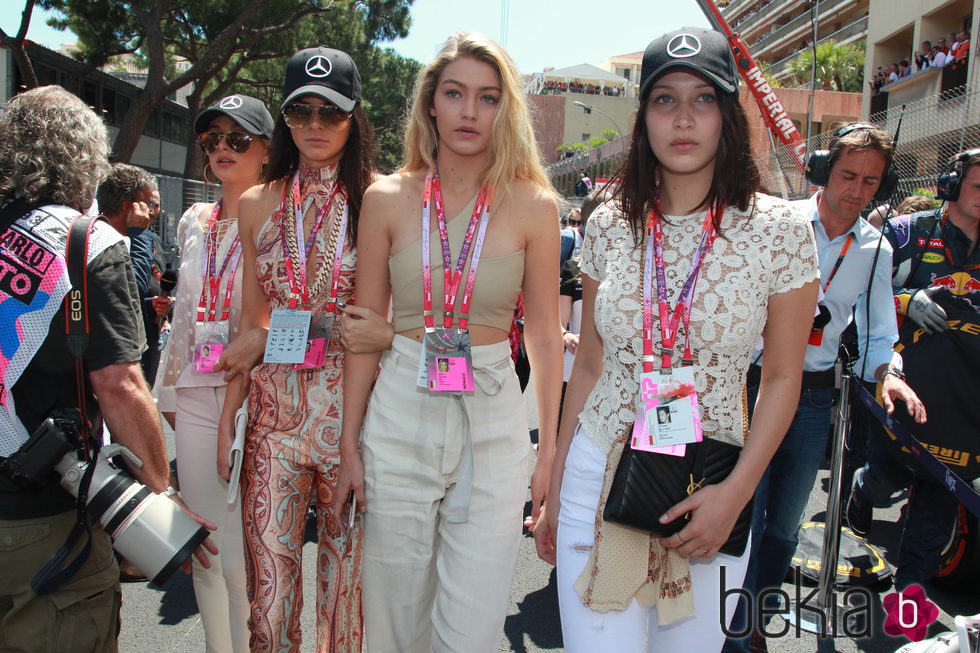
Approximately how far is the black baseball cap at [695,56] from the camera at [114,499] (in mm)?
1825

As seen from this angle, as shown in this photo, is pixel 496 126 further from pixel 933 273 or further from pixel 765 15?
pixel 765 15

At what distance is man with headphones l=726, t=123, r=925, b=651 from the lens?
3.43 meters

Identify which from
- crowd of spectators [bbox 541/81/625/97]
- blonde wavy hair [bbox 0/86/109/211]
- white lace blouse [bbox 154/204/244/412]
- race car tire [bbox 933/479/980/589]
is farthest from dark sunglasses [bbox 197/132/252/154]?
crowd of spectators [bbox 541/81/625/97]

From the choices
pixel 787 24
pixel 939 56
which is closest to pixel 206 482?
pixel 939 56

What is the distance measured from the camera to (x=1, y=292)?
215 centimetres

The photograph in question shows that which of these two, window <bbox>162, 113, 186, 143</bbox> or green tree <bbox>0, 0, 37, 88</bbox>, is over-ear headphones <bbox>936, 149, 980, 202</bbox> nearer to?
green tree <bbox>0, 0, 37, 88</bbox>

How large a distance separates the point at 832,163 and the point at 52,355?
3.18m

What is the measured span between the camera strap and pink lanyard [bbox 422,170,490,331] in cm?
98

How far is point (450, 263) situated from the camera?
8.00 feet

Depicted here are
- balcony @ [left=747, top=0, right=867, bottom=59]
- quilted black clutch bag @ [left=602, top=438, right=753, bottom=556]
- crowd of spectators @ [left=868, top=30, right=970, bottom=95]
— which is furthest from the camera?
balcony @ [left=747, top=0, right=867, bottom=59]

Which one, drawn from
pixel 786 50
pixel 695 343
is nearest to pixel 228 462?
pixel 695 343

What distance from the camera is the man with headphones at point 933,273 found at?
3.97 meters

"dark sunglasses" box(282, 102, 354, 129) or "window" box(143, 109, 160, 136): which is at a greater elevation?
"window" box(143, 109, 160, 136)

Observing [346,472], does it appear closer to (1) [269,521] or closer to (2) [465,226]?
(1) [269,521]
